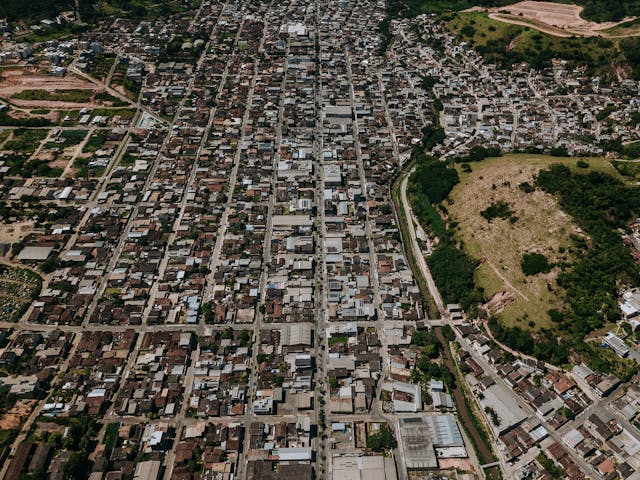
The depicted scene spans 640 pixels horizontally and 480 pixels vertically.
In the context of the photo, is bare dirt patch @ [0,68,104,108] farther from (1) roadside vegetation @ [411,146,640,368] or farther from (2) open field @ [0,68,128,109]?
(1) roadside vegetation @ [411,146,640,368]

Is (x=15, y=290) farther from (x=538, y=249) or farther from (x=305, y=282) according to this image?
(x=538, y=249)

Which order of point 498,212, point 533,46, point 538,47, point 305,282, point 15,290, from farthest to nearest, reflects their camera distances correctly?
point 533,46 < point 538,47 < point 498,212 < point 305,282 < point 15,290

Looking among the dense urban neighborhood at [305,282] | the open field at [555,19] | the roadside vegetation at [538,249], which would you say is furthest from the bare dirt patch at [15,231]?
the open field at [555,19]

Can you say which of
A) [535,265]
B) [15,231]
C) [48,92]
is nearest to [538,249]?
[535,265]

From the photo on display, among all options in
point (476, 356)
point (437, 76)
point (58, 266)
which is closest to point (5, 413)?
point (58, 266)

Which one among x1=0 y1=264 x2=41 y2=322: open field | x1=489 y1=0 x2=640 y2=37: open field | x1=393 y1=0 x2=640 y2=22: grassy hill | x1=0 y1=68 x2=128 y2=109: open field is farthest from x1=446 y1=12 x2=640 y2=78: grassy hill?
x1=0 y1=264 x2=41 y2=322: open field

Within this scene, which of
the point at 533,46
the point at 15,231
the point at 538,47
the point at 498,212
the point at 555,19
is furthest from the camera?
the point at 555,19

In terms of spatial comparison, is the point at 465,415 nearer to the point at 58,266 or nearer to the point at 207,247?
the point at 207,247
